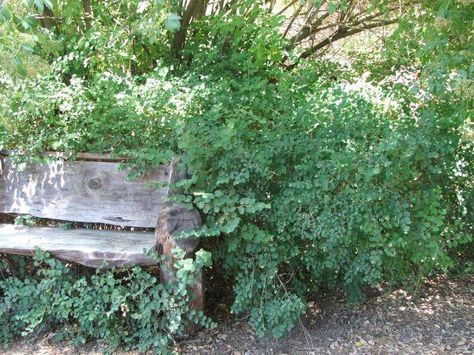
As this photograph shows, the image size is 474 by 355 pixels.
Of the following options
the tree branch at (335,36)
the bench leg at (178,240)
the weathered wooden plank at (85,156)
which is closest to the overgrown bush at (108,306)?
the bench leg at (178,240)

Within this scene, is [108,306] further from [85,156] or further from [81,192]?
[85,156]

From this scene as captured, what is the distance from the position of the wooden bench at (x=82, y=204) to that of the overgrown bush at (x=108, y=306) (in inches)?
5.3

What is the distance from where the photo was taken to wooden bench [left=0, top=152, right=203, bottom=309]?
3.37 metres

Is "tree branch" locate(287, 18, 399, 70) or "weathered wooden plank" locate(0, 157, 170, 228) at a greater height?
"tree branch" locate(287, 18, 399, 70)

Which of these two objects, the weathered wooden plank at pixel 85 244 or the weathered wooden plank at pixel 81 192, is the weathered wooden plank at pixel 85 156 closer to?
the weathered wooden plank at pixel 81 192

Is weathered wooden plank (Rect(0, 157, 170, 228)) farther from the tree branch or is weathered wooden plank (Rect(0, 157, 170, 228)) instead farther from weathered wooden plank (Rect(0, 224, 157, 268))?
the tree branch

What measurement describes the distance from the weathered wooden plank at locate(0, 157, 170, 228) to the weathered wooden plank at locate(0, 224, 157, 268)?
146 millimetres

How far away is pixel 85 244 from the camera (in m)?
3.40

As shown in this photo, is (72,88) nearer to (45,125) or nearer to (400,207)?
(45,125)

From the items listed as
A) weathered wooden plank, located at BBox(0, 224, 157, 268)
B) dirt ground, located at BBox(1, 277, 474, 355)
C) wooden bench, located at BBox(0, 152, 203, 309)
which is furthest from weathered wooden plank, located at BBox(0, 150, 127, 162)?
dirt ground, located at BBox(1, 277, 474, 355)

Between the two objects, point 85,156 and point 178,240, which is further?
point 85,156

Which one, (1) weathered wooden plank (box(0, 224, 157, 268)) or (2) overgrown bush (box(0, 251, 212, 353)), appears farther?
(1) weathered wooden plank (box(0, 224, 157, 268))

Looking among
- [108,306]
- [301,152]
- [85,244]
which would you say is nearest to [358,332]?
[301,152]

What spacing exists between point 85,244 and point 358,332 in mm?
1790
